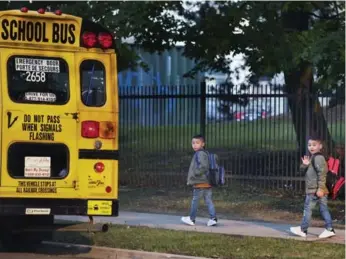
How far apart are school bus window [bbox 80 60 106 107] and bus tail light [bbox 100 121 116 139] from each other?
0.87 ft

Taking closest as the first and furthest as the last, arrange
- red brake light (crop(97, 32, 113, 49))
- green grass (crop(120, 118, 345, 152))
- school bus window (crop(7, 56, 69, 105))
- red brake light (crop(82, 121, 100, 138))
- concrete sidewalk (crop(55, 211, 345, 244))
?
1. school bus window (crop(7, 56, 69, 105))
2. red brake light (crop(82, 121, 100, 138))
3. red brake light (crop(97, 32, 113, 49))
4. concrete sidewalk (crop(55, 211, 345, 244))
5. green grass (crop(120, 118, 345, 152))

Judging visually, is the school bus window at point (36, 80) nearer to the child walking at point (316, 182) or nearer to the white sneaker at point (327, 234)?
the child walking at point (316, 182)

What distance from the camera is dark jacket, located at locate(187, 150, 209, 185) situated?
38.3 feet

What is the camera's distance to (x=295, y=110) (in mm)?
15922

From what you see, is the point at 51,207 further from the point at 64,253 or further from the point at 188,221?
the point at 188,221

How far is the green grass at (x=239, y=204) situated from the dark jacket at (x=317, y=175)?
1.69 m

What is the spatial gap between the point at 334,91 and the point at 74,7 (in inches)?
244

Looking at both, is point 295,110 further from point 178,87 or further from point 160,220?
point 160,220

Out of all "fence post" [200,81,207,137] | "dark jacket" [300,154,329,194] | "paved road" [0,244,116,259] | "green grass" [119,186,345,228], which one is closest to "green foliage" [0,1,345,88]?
"fence post" [200,81,207,137]

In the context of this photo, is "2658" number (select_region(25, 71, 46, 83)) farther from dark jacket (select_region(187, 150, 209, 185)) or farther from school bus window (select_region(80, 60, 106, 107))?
dark jacket (select_region(187, 150, 209, 185))

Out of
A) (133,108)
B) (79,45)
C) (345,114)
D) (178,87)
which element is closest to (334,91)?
(345,114)

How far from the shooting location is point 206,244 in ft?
32.8

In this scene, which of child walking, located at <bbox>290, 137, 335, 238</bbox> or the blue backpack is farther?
the blue backpack

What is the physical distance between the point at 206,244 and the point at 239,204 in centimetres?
444
